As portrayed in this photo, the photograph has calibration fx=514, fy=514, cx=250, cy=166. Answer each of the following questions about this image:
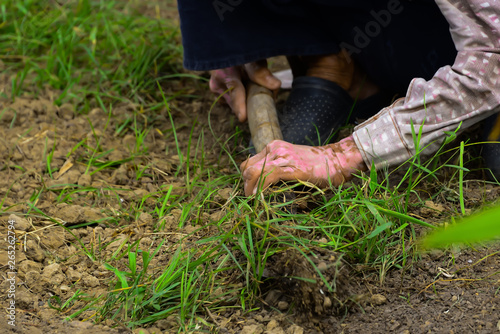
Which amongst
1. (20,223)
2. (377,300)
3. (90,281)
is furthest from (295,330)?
(20,223)

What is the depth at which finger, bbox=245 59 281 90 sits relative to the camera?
1.93 metres

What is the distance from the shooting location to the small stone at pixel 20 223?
1.52m

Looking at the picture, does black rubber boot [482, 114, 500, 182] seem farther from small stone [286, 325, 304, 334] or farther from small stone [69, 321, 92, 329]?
small stone [69, 321, 92, 329]

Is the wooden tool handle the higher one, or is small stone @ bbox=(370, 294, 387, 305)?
the wooden tool handle

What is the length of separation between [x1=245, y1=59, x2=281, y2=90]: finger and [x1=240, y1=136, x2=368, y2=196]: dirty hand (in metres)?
0.46

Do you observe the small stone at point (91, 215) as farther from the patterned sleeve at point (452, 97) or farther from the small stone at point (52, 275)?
the patterned sleeve at point (452, 97)

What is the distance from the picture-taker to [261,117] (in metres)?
1.78

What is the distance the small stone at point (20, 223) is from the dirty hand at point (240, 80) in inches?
31.9

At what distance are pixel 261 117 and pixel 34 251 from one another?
837mm

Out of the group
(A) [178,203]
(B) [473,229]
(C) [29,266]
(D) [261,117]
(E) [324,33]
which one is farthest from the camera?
(E) [324,33]

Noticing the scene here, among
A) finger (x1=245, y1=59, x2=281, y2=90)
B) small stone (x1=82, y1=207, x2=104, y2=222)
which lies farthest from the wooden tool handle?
small stone (x1=82, y1=207, x2=104, y2=222)

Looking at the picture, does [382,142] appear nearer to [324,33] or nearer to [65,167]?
[324,33]

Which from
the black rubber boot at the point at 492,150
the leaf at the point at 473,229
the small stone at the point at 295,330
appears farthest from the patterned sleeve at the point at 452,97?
the leaf at the point at 473,229

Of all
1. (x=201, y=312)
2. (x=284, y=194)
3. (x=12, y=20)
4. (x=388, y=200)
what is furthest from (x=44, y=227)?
(x=12, y=20)
